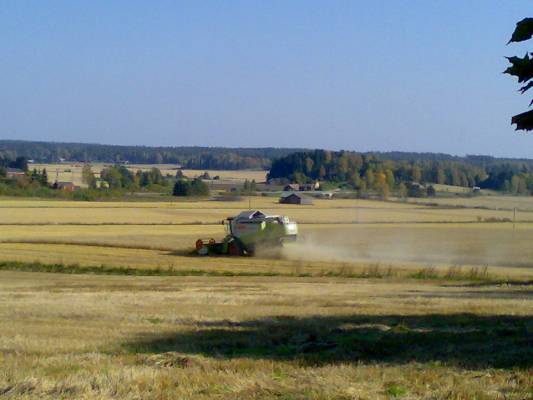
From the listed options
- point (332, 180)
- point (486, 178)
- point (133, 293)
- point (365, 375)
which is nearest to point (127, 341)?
point (365, 375)

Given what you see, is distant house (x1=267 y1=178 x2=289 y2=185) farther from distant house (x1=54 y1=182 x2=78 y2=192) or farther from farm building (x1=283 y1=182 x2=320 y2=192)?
distant house (x1=54 y1=182 x2=78 y2=192)

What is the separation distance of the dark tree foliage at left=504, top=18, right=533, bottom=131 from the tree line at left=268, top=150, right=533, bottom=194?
236 ft

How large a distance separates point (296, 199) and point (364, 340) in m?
84.4

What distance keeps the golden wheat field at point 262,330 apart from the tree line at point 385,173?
46712mm

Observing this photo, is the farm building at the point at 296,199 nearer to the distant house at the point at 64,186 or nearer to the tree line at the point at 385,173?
the tree line at the point at 385,173

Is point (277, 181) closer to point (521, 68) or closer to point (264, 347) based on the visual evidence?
point (521, 68)

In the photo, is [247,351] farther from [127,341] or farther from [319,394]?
[319,394]

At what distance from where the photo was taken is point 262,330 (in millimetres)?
12914

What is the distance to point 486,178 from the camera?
9625 centimetres

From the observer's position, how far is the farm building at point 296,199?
311 feet

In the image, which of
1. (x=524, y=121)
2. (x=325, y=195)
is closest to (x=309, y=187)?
(x=325, y=195)

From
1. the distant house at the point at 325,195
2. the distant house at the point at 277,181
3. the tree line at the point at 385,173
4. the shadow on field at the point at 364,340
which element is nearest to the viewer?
the shadow on field at the point at 364,340

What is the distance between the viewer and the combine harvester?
46406mm

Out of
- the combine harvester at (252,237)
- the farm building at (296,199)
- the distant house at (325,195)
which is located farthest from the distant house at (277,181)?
the combine harvester at (252,237)
